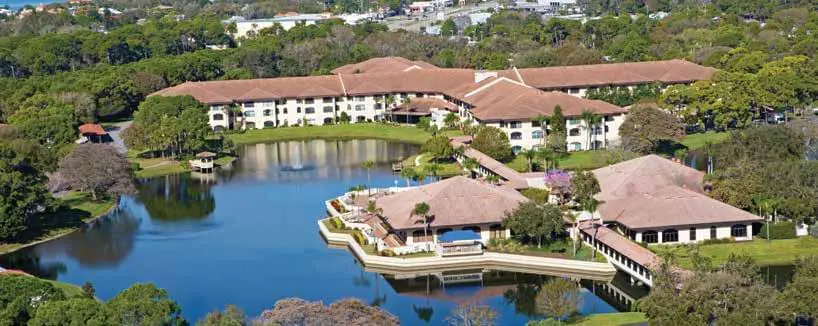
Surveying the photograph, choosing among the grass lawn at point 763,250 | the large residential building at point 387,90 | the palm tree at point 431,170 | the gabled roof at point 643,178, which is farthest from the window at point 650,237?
the large residential building at point 387,90

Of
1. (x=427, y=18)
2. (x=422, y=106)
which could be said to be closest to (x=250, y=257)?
(x=422, y=106)

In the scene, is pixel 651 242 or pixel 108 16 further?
pixel 108 16

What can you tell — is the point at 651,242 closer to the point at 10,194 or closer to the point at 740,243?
the point at 740,243

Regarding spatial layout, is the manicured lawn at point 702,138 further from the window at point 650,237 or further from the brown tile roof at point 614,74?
the window at point 650,237

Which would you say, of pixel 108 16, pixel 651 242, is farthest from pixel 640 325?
pixel 108 16

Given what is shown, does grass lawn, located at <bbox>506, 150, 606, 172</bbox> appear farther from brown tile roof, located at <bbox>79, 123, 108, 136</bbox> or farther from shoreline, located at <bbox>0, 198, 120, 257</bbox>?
brown tile roof, located at <bbox>79, 123, 108, 136</bbox>

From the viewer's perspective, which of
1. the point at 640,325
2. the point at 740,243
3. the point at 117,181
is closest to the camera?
the point at 640,325

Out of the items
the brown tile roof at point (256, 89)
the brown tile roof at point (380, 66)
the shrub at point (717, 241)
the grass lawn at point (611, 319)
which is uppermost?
the brown tile roof at point (380, 66)
